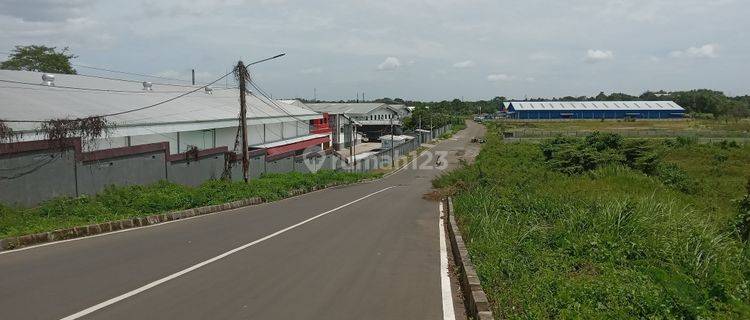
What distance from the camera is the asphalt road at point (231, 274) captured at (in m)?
7.14

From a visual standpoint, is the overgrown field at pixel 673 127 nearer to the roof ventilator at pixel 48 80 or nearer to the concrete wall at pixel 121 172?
the concrete wall at pixel 121 172

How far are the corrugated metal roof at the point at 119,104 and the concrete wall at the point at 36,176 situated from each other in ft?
6.66

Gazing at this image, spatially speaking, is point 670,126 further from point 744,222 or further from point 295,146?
point 744,222

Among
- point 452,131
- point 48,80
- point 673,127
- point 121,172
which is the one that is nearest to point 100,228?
point 121,172

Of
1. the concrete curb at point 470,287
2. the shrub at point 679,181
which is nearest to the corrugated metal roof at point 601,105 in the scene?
the shrub at point 679,181

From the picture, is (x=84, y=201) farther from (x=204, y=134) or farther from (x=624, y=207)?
(x=204, y=134)

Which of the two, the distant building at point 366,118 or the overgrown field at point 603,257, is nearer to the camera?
the overgrown field at point 603,257

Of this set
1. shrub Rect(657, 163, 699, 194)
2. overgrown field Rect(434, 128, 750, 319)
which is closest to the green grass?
shrub Rect(657, 163, 699, 194)

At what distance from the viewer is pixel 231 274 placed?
8.96 meters

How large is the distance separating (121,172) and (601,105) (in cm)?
12819

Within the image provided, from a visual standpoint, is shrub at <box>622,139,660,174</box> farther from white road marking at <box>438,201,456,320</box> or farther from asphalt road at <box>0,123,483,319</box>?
white road marking at <box>438,201,456,320</box>

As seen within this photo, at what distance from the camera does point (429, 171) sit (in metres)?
60.3

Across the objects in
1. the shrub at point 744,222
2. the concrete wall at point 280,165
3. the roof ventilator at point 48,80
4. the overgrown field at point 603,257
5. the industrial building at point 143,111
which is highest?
the roof ventilator at point 48,80

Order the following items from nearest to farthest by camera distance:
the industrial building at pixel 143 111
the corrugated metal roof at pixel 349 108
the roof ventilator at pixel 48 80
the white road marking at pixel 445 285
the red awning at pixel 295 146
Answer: the white road marking at pixel 445 285
the industrial building at pixel 143 111
the roof ventilator at pixel 48 80
the red awning at pixel 295 146
the corrugated metal roof at pixel 349 108
